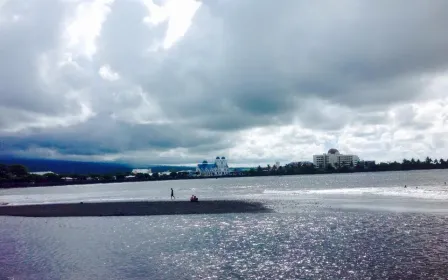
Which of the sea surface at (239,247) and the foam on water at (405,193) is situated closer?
the sea surface at (239,247)

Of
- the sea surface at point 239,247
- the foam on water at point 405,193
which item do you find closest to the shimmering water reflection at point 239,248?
the sea surface at point 239,247

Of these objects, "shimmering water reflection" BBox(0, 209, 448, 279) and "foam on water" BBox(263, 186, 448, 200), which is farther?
"foam on water" BBox(263, 186, 448, 200)

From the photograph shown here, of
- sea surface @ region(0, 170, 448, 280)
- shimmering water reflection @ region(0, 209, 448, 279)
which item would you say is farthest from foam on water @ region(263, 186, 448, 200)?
shimmering water reflection @ region(0, 209, 448, 279)

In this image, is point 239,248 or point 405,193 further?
point 405,193

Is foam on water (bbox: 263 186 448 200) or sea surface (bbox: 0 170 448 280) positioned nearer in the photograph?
sea surface (bbox: 0 170 448 280)

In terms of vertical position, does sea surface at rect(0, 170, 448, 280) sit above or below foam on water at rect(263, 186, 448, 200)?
below

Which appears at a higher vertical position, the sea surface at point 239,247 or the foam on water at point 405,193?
the foam on water at point 405,193

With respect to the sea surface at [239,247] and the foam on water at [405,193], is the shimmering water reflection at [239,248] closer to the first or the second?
the sea surface at [239,247]

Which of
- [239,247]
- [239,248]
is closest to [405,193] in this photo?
[239,247]

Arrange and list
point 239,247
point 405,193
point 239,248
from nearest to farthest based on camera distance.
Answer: point 239,248 → point 239,247 → point 405,193

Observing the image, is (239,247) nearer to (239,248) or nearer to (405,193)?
(239,248)

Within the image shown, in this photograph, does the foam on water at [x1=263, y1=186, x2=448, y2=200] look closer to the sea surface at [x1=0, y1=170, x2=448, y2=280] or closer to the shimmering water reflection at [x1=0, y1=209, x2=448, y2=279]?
the sea surface at [x1=0, y1=170, x2=448, y2=280]

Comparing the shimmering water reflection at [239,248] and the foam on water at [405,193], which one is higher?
the foam on water at [405,193]

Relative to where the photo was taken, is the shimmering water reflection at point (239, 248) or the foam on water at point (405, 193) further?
the foam on water at point (405, 193)
